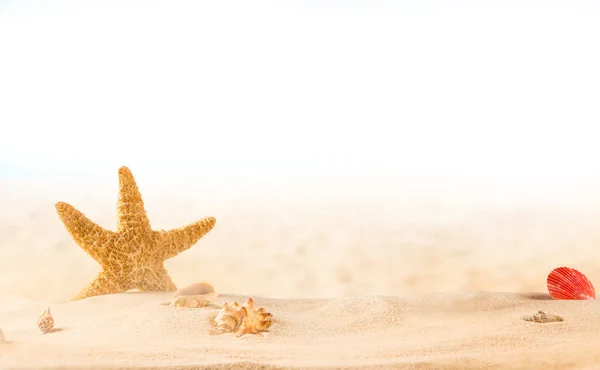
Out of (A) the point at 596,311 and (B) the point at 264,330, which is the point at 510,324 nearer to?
(A) the point at 596,311

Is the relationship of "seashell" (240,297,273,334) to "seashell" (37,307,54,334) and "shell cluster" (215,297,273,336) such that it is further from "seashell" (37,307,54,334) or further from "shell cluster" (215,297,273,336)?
"seashell" (37,307,54,334)

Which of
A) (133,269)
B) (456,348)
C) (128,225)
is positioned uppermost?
(128,225)

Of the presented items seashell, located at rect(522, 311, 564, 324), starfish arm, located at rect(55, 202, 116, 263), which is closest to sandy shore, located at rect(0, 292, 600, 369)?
seashell, located at rect(522, 311, 564, 324)

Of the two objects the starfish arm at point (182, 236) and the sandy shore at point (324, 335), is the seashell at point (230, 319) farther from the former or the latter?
the starfish arm at point (182, 236)

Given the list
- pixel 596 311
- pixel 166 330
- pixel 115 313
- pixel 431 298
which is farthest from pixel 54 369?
pixel 596 311

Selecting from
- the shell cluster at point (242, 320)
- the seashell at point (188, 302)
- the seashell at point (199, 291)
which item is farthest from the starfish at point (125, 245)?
the shell cluster at point (242, 320)

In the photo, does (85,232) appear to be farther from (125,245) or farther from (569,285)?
(569,285)

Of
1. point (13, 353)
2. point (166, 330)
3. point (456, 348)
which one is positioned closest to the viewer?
point (13, 353)
